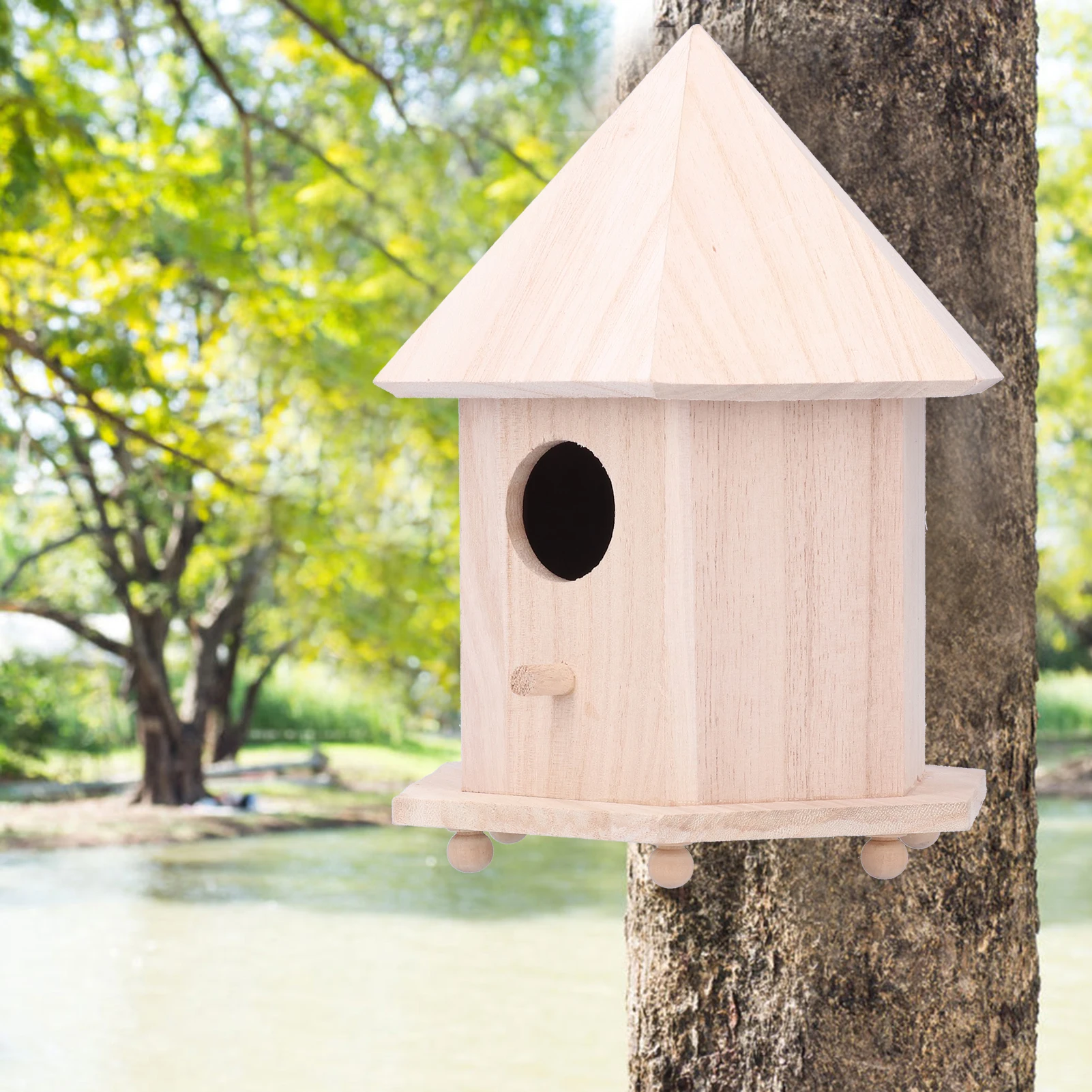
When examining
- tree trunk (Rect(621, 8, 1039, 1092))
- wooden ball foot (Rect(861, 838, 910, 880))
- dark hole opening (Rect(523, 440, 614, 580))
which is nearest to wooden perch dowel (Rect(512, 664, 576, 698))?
dark hole opening (Rect(523, 440, 614, 580))

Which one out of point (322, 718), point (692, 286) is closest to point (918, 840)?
point (692, 286)

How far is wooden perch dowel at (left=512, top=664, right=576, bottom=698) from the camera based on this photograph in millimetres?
1649

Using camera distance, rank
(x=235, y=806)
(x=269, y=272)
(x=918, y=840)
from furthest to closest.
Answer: (x=235, y=806) < (x=269, y=272) < (x=918, y=840)

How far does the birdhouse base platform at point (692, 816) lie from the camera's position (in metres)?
1.58

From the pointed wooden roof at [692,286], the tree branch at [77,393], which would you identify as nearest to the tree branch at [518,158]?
the tree branch at [77,393]

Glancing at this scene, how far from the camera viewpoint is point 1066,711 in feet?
57.0

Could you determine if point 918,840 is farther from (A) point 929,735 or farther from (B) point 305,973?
(B) point 305,973

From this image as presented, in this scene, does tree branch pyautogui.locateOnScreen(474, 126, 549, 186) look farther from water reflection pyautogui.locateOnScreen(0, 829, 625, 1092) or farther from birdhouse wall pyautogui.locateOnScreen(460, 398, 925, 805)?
water reflection pyautogui.locateOnScreen(0, 829, 625, 1092)

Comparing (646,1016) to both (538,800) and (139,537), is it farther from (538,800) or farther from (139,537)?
(139,537)

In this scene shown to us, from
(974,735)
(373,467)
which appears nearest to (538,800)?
(974,735)

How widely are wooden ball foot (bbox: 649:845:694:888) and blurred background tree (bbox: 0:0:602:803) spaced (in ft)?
12.6

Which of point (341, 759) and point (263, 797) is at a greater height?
point (263, 797)

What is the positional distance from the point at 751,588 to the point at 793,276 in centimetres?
37

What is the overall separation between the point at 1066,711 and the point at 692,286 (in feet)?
56.0
